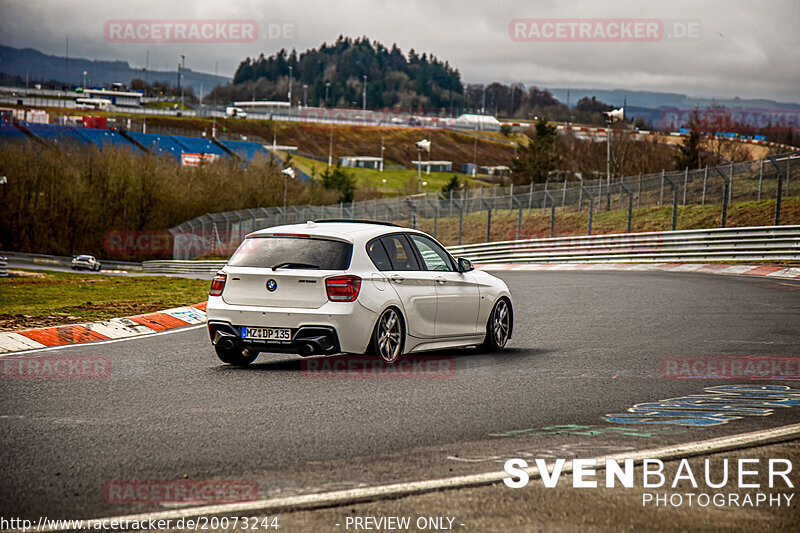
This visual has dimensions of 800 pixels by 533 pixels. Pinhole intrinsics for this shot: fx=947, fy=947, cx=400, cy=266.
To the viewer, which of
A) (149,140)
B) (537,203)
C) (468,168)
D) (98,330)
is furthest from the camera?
(468,168)

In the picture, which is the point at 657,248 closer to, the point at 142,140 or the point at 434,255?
the point at 434,255

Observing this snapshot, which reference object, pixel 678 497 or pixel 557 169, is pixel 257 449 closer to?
pixel 678 497

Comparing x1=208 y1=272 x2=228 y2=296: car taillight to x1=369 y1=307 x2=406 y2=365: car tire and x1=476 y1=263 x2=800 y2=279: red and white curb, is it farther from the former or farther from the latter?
x1=476 y1=263 x2=800 y2=279: red and white curb

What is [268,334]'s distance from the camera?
949 cm

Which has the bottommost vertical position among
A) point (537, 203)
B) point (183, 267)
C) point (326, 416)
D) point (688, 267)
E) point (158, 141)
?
point (183, 267)

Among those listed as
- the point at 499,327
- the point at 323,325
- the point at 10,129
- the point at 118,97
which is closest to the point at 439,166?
the point at 118,97

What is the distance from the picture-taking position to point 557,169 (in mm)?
→ 102875

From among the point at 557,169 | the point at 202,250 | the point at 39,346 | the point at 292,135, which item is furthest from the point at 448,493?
the point at 292,135

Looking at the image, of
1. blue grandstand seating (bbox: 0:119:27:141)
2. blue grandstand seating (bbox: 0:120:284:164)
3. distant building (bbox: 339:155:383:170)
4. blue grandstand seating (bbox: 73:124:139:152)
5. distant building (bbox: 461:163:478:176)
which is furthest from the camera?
distant building (bbox: 461:163:478:176)

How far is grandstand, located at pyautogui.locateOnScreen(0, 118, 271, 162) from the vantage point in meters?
105

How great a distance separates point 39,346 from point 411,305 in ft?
15.7

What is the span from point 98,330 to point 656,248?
77.8 feet

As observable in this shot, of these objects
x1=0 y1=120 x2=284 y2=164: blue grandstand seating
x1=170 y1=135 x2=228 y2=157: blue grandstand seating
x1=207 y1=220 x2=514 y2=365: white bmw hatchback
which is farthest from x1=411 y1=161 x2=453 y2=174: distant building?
x1=207 y1=220 x2=514 y2=365: white bmw hatchback

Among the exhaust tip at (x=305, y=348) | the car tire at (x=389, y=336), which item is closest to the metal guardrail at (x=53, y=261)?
the car tire at (x=389, y=336)
